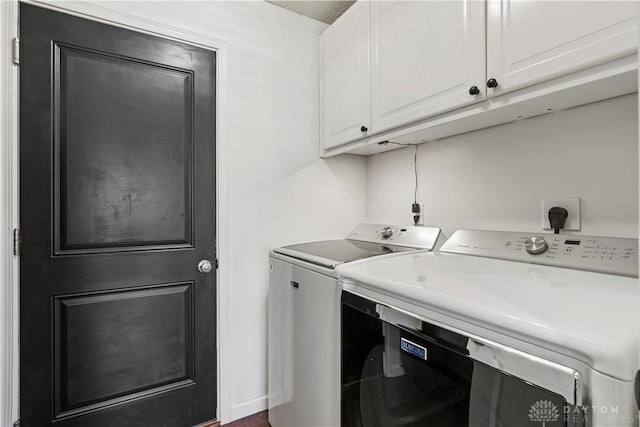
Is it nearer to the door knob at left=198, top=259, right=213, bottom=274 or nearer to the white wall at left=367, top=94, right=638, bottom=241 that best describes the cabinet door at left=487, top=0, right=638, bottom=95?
the white wall at left=367, top=94, right=638, bottom=241

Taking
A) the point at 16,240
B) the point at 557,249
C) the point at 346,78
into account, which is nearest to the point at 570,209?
the point at 557,249

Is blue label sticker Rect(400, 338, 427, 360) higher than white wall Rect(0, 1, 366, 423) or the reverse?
the reverse

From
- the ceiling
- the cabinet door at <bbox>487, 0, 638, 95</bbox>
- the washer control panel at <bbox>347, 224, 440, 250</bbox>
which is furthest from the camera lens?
the ceiling

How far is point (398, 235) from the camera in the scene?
173cm

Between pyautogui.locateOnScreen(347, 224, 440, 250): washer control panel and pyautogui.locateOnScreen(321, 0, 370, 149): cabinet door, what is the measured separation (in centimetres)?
55

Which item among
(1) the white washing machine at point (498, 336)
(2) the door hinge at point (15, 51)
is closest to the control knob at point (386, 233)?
(1) the white washing machine at point (498, 336)

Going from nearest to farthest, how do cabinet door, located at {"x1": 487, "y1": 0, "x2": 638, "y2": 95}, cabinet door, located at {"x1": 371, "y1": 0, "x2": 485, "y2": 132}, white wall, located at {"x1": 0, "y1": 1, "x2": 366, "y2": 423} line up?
cabinet door, located at {"x1": 487, "y1": 0, "x2": 638, "y2": 95}
cabinet door, located at {"x1": 371, "y1": 0, "x2": 485, "y2": 132}
white wall, located at {"x1": 0, "y1": 1, "x2": 366, "y2": 423}

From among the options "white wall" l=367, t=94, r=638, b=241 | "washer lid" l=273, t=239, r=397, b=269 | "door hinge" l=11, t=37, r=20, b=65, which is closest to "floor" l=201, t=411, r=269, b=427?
"washer lid" l=273, t=239, r=397, b=269

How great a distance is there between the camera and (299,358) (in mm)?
1408

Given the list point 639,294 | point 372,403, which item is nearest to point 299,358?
point 372,403

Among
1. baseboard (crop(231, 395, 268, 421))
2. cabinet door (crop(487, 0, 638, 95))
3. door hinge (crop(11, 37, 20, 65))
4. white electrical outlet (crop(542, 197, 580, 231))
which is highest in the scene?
door hinge (crop(11, 37, 20, 65))

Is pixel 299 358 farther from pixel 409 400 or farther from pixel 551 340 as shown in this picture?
pixel 551 340

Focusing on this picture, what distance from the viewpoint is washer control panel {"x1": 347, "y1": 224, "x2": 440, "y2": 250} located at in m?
1.57

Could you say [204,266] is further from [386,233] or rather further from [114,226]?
[386,233]
